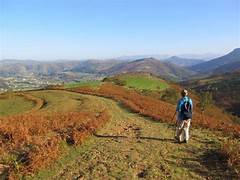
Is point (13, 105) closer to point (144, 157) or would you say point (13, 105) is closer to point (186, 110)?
point (186, 110)

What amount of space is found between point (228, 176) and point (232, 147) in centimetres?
260

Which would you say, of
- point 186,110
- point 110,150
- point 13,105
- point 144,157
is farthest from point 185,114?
point 13,105

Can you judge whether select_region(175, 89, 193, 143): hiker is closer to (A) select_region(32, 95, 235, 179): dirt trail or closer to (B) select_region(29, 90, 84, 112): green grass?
(A) select_region(32, 95, 235, 179): dirt trail

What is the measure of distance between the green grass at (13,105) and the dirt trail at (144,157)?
20.9 meters

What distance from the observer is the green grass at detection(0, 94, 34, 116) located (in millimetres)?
39750

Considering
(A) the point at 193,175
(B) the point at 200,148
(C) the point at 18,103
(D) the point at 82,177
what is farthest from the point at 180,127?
(C) the point at 18,103

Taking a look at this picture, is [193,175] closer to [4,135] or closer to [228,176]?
[228,176]

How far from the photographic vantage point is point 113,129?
912 inches

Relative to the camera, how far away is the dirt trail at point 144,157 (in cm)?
1429

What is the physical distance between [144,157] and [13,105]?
32.0m

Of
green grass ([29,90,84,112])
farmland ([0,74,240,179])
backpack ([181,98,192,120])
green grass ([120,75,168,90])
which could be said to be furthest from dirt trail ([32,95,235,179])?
green grass ([120,75,168,90])

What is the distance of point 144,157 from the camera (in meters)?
16.3

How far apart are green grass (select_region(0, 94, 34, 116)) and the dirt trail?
20.9m

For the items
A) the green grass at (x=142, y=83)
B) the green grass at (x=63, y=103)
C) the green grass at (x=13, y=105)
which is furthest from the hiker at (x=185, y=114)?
the green grass at (x=142, y=83)
